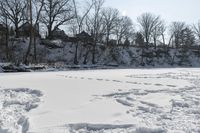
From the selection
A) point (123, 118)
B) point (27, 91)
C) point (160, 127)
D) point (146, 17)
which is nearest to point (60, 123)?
point (123, 118)

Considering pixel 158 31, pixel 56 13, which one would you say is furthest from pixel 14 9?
pixel 158 31

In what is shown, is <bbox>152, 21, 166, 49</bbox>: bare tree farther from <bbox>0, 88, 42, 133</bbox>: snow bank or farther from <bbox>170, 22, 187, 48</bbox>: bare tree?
<bbox>0, 88, 42, 133</bbox>: snow bank

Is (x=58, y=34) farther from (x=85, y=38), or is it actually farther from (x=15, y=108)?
(x=15, y=108)

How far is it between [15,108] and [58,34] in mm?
48443

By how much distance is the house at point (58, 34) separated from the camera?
174 ft

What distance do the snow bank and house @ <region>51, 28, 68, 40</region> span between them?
1658 inches

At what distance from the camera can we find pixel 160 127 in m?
5.84

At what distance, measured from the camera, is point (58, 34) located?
183ft

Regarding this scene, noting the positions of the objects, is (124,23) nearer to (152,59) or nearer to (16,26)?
(152,59)

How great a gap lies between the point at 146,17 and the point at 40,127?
7313 cm

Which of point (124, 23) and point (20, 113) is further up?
point (124, 23)

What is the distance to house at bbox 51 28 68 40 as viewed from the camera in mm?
53031

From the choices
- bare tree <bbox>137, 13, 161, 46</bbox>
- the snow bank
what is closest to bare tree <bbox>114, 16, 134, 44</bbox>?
bare tree <bbox>137, 13, 161, 46</bbox>

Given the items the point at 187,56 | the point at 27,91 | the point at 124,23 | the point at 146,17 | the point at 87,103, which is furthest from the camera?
the point at 146,17
